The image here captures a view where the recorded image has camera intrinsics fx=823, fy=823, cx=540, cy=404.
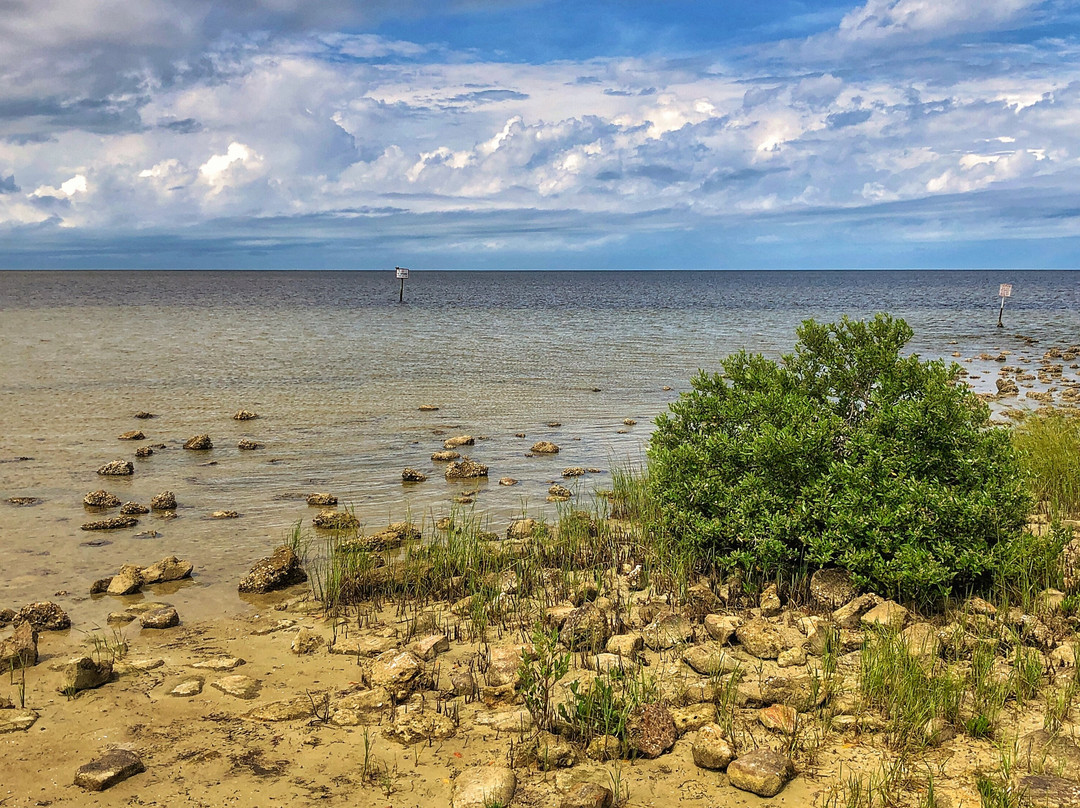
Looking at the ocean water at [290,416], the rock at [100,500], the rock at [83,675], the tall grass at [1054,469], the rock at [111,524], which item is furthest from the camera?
the rock at [100,500]

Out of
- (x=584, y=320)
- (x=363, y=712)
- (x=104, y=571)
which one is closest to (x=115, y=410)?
(x=104, y=571)

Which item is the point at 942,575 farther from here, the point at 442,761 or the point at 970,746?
the point at 442,761

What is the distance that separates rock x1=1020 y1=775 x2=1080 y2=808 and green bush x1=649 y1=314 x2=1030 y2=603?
2481mm

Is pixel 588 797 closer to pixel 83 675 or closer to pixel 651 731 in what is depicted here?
pixel 651 731

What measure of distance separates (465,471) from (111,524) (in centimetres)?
564

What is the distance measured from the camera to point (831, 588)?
25.1ft

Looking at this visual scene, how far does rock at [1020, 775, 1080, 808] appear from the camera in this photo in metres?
4.52

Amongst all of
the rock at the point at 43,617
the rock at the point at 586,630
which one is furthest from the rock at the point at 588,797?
the rock at the point at 43,617

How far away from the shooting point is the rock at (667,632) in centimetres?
705

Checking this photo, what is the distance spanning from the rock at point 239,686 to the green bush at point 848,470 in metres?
4.40

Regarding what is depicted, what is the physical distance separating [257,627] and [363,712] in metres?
2.56

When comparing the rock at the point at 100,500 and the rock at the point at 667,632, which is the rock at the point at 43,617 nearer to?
the rock at the point at 100,500

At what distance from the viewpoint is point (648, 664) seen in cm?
676

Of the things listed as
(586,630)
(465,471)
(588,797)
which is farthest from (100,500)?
(588,797)
